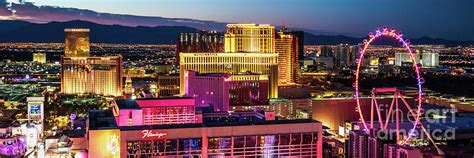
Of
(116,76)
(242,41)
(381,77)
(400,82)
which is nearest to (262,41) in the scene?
(242,41)

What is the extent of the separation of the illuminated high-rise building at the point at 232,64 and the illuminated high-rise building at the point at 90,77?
1469 centimetres

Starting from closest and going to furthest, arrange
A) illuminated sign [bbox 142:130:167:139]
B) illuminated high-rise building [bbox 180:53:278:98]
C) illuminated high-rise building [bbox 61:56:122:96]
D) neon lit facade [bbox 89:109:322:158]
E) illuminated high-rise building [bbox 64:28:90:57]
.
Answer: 1. illuminated sign [bbox 142:130:167:139]
2. neon lit facade [bbox 89:109:322:158]
3. illuminated high-rise building [bbox 180:53:278:98]
4. illuminated high-rise building [bbox 61:56:122:96]
5. illuminated high-rise building [bbox 64:28:90:57]

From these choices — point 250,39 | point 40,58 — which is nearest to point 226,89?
point 250,39

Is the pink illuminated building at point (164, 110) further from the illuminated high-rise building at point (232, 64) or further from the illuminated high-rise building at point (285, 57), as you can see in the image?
the illuminated high-rise building at point (285, 57)

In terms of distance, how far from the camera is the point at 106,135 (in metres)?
26.2

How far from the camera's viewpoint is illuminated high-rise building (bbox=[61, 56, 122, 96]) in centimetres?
7125

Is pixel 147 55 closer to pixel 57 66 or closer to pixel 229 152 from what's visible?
pixel 57 66

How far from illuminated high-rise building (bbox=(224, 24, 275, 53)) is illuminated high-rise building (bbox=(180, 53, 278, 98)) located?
410 centimetres

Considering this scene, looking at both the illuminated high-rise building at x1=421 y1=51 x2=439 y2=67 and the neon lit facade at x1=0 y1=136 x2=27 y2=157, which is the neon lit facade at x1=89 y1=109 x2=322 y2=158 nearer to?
the neon lit facade at x1=0 y1=136 x2=27 y2=157

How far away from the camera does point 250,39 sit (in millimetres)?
64500

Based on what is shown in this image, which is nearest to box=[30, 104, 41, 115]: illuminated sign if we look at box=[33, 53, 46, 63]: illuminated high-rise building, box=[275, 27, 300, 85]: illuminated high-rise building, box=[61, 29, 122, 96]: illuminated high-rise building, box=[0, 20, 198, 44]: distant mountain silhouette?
box=[61, 29, 122, 96]: illuminated high-rise building

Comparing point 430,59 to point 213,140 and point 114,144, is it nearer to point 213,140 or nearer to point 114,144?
point 213,140

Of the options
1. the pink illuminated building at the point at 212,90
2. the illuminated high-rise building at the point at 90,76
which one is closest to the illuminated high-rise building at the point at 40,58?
the illuminated high-rise building at the point at 90,76

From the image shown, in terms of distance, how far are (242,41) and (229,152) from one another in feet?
129
